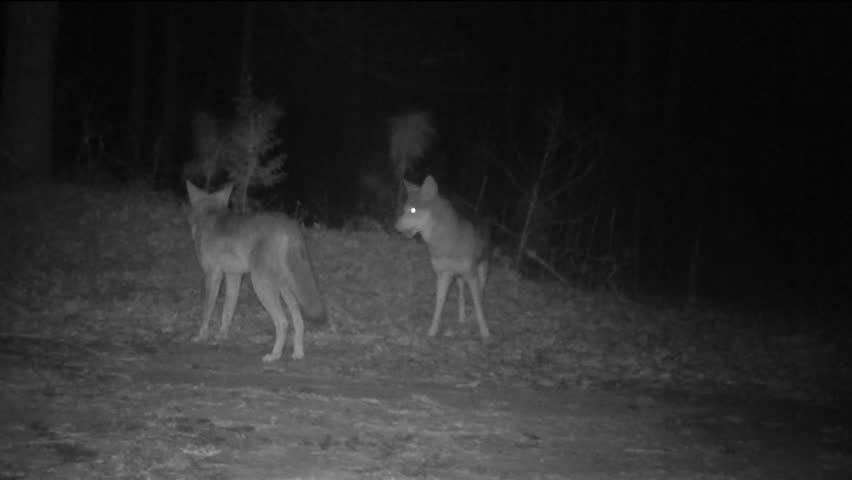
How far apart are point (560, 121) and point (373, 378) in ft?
32.3

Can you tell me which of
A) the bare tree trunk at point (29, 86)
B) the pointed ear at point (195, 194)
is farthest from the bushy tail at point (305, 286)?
the bare tree trunk at point (29, 86)

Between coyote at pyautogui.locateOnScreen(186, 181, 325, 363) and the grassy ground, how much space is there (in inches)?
17.6

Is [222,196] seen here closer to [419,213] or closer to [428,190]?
[419,213]

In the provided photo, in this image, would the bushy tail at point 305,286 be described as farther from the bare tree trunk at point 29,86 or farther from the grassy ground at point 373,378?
the bare tree trunk at point 29,86

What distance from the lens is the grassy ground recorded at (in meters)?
6.87

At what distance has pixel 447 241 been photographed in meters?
12.8

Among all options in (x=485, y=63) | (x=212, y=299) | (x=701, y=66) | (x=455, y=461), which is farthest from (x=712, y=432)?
(x=485, y=63)

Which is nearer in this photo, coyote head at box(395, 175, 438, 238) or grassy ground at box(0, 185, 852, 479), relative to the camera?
grassy ground at box(0, 185, 852, 479)

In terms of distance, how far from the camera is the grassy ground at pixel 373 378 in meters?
6.87

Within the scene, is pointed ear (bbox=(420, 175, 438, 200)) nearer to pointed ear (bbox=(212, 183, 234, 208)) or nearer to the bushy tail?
pointed ear (bbox=(212, 183, 234, 208))

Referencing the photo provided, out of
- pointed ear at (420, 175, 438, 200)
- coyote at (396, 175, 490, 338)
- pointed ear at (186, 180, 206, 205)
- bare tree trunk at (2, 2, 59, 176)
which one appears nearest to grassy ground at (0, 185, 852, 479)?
coyote at (396, 175, 490, 338)

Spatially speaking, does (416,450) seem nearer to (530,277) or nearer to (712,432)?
(712,432)

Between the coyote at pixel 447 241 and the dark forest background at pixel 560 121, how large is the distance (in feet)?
15.6

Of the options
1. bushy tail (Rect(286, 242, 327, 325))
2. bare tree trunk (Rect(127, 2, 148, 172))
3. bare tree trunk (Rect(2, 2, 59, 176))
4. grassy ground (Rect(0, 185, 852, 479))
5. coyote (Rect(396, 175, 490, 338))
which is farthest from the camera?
bare tree trunk (Rect(127, 2, 148, 172))
